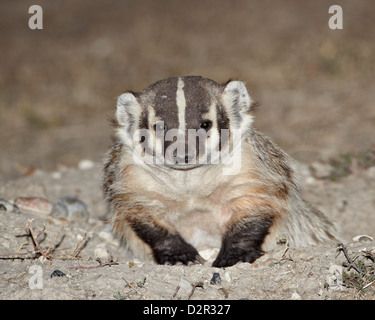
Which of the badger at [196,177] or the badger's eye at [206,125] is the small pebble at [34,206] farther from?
the badger's eye at [206,125]

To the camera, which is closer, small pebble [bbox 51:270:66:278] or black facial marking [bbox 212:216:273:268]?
small pebble [bbox 51:270:66:278]

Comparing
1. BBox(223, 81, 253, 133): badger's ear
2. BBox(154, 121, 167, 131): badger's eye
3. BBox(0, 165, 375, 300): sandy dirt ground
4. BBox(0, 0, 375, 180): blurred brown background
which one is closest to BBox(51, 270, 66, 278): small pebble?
BBox(0, 165, 375, 300): sandy dirt ground

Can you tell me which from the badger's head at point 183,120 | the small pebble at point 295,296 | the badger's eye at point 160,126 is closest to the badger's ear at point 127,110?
the badger's head at point 183,120

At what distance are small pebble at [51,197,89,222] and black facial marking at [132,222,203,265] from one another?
2.58ft

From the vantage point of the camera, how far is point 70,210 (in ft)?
12.0

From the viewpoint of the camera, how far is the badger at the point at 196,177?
8.66 ft

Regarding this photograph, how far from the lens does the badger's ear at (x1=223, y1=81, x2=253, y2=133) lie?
2838 mm

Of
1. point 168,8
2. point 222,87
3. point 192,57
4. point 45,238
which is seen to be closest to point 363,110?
point 192,57

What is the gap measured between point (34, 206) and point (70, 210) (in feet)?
0.70

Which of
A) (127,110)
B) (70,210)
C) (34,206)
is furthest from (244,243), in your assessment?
(34,206)

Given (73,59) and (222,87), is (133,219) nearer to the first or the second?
(222,87)

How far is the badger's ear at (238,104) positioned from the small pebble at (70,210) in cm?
130

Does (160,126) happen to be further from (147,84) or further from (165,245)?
(147,84)

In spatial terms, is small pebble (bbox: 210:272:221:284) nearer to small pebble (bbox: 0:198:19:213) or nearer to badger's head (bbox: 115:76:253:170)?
badger's head (bbox: 115:76:253:170)
